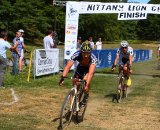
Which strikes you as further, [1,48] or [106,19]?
[106,19]

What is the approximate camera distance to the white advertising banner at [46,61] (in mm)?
18086

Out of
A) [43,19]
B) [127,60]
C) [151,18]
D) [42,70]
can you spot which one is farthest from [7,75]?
[151,18]

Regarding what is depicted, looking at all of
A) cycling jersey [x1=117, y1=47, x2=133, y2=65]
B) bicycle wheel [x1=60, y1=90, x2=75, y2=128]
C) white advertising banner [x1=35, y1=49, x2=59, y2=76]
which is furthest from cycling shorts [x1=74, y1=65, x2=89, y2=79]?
white advertising banner [x1=35, y1=49, x2=59, y2=76]

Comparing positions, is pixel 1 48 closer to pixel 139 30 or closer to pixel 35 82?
pixel 35 82

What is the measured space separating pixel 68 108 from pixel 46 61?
9725 millimetres

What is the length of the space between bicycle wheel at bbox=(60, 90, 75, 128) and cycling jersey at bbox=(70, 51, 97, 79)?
0.94 metres

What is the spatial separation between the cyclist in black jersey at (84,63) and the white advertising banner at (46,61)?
25.1 ft

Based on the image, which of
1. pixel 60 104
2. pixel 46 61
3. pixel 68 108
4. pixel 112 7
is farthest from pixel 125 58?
pixel 112 7

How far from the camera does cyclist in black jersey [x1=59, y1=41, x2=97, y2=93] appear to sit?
31.8ft

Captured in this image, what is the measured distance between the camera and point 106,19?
91750 millimetres

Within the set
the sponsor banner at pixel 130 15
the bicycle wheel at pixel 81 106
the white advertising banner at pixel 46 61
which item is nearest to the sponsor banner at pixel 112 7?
the sponsor banner at pixel 130 15

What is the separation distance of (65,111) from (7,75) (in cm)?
872

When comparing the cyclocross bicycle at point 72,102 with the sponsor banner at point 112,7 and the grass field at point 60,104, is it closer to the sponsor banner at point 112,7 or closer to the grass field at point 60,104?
the grass field at point 60,104

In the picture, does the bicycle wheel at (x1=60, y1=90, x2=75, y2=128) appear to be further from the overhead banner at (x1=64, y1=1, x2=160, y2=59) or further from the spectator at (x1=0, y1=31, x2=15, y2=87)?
the overhead banner at (x1=64, y1=1, x2=160, y2=59)
